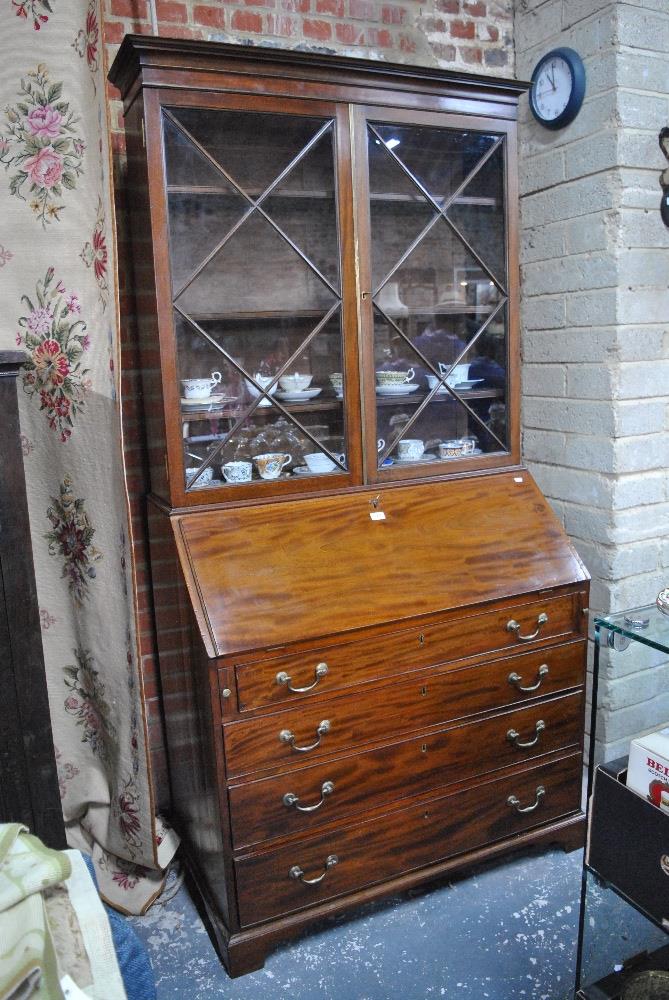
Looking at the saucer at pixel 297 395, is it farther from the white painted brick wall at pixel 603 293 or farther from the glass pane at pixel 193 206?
the white painted brick wall at pixel 603 293

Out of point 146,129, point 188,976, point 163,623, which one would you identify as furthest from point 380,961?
point 146,129

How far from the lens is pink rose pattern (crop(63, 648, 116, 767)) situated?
1945mm

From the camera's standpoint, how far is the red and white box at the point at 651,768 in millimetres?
1208

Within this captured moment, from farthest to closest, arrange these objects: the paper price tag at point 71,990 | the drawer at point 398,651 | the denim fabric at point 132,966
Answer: the drawer at point 398,651 → the denim fabric at point 132,966 → the paper price tag at point 71,990

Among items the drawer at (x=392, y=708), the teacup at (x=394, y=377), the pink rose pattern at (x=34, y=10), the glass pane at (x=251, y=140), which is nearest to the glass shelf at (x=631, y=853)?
the drawer at (x=392, y=708)

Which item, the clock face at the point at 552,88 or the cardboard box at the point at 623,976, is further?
the clock face at the point at 552,88

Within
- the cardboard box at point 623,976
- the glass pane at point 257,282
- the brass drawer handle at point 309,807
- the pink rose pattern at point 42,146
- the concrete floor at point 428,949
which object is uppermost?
the pink rose pattern at point 42,146

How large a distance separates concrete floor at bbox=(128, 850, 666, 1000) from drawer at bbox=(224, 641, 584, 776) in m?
0.46

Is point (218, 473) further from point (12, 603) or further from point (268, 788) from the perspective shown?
point (268, 788)

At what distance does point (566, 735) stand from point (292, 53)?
1.71 m

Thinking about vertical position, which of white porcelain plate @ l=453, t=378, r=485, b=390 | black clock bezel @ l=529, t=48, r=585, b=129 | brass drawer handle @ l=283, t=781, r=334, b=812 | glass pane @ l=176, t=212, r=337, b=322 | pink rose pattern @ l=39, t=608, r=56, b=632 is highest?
black clock bezel @ l=529, t=48, r=585, b=129

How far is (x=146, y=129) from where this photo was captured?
5.27 feet

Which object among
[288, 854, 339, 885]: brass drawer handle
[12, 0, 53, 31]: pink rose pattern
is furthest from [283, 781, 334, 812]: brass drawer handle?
[12, 0, 53, 31]: pink rose pattern

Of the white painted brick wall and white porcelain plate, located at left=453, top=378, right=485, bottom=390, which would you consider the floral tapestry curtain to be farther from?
the white painted brick wall
